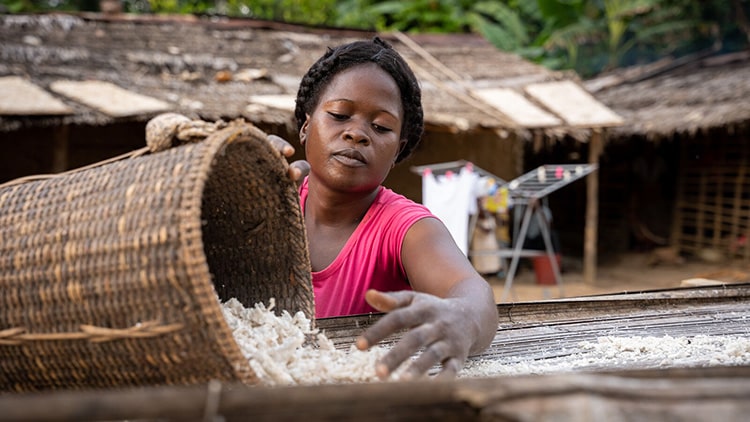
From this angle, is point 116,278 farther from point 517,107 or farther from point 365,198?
point 517,107

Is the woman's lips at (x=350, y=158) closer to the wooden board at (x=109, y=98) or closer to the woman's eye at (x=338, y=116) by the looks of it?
the woman's eye at (x=338, y=116)

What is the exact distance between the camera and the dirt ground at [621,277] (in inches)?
336

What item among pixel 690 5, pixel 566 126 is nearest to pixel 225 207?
pixel 566 126

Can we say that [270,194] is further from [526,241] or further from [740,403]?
[526,241]

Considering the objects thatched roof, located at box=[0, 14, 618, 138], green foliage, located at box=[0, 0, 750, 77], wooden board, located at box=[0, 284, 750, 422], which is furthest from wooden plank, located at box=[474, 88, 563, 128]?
wooden board, located at box=[0, 284, 750, 422]

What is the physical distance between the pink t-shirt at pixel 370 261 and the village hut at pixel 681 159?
24.6ft

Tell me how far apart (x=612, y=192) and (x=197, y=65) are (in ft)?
26.7

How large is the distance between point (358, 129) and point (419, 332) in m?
0.79

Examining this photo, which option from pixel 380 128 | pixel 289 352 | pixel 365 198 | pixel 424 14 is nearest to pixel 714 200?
pixel 424 14

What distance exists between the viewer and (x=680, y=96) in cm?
1041

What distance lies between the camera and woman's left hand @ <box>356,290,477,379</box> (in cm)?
108

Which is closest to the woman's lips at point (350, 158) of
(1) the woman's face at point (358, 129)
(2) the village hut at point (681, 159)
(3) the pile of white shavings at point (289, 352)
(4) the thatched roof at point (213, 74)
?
(1) the woman's face at point (358, 129)

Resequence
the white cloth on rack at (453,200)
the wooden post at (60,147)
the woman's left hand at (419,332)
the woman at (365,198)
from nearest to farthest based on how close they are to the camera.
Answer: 1. the woman's left hand at (419,332)
2. the woman at (365,198)
3. the white cloth on rack at (453,200)
4. the wooden post at (60,147)

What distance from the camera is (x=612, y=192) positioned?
1292 centimetres
